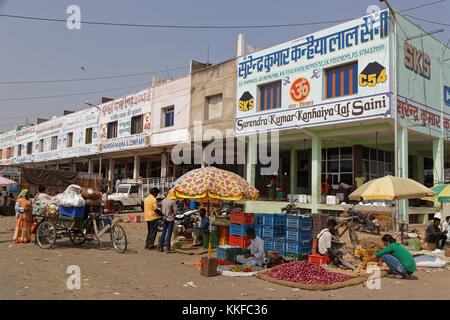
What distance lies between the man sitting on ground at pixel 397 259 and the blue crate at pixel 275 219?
7.23 ft

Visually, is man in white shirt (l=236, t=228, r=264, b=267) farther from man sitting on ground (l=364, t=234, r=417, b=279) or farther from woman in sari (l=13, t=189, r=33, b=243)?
woman in sari (l=13, t=189, r=33, b=243)

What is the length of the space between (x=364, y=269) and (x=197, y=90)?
58.9 feet

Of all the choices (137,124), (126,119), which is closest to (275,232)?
(137,124)

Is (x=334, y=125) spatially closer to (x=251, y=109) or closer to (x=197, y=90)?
(x=251, y=109)

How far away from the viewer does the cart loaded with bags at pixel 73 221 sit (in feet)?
33.4

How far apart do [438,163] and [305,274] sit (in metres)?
14.2

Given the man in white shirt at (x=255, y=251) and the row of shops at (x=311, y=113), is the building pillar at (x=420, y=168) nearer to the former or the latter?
the row of shops at (x=311, y=113)

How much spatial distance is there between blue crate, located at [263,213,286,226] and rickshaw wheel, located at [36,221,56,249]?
19.1ft

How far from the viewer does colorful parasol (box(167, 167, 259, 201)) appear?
349 inches

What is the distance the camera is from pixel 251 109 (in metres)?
20.7

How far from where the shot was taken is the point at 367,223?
15.5 m

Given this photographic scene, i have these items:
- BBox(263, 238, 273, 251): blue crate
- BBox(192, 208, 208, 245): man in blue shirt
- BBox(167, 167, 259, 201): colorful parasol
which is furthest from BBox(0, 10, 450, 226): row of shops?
BBox(167, 167, 259, 201): colorful parasol
